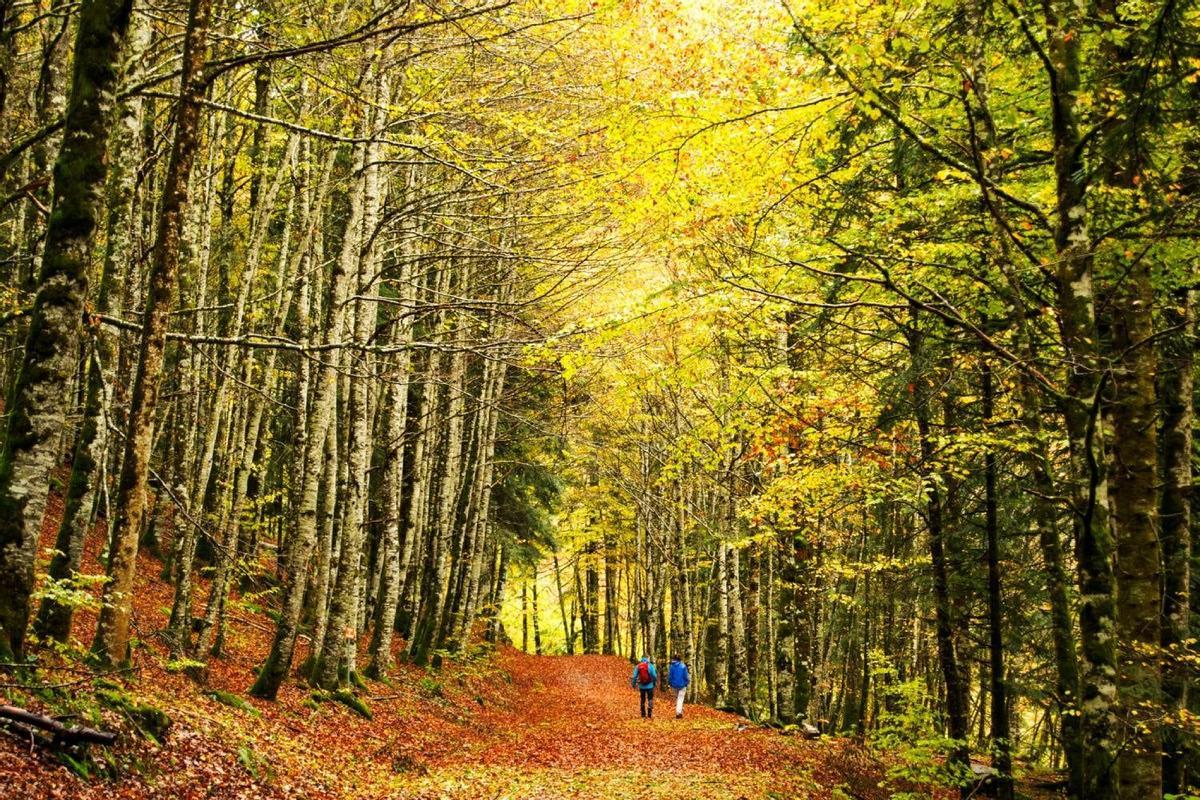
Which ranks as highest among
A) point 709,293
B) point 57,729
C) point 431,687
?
point 709,293

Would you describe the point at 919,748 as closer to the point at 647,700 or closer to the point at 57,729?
the point at 647,700

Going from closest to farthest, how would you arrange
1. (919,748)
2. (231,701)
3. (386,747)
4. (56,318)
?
(56,318), (231,701), (919,748), (386,747)

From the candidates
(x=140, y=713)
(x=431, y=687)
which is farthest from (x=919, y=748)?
(x=431, y=687)

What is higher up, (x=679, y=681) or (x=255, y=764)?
(x=255, y=764)

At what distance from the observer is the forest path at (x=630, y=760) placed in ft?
30.9

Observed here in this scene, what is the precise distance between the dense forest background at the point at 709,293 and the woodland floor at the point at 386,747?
0.68m

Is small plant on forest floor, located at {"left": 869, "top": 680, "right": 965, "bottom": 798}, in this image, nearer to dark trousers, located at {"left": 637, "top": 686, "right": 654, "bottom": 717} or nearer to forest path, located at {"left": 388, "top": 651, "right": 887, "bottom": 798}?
forest path, located at {"left": 388, "top": 651, "right": 887, "bottom": 798}

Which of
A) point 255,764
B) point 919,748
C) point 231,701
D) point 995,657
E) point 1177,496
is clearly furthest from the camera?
point 995,657

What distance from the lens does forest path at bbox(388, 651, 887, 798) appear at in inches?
371

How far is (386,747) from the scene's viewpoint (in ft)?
33.8

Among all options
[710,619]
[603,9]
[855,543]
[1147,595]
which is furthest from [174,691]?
[855,543]

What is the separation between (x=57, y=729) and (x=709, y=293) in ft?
22.4

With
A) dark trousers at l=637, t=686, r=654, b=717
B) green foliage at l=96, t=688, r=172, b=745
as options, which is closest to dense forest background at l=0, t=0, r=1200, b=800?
green foliage at l=96, t=688, r=172, b=745

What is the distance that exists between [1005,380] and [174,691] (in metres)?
11.3
